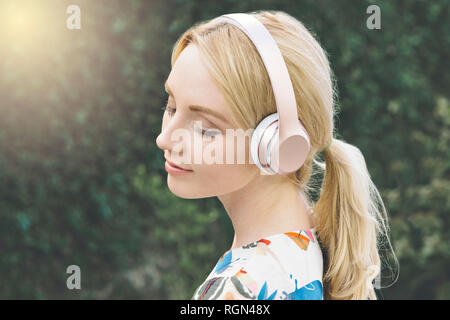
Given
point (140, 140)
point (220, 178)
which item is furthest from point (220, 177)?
point (140, 140)

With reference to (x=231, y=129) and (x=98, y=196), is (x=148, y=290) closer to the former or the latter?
(x=98, y=196)

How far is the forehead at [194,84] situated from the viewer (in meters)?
1.31

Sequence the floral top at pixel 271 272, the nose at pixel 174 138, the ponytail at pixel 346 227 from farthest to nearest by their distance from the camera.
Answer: the ponytail at pixel 346 227 → the nose at pixel 174 138 → the floral top at pixel 271 272

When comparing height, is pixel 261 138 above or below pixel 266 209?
above

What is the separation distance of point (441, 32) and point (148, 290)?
2613 mm

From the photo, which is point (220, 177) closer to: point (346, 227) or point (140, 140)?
point (346, 227)

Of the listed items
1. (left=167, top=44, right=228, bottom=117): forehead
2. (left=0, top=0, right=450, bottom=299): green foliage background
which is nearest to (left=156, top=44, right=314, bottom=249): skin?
(left=167, top=44, right=228, bottom=117): forehead

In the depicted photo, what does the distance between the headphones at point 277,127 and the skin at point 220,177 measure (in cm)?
6

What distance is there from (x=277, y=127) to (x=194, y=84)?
21cm

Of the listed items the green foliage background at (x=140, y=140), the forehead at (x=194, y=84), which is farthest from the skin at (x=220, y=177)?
the green foliage background at (x=140, y=140)

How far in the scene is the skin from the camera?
133cm

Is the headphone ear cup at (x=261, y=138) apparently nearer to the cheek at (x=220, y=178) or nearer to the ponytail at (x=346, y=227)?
the cheek at (x=220, y=178)

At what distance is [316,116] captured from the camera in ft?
4.53

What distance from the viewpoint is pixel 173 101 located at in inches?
55.6
